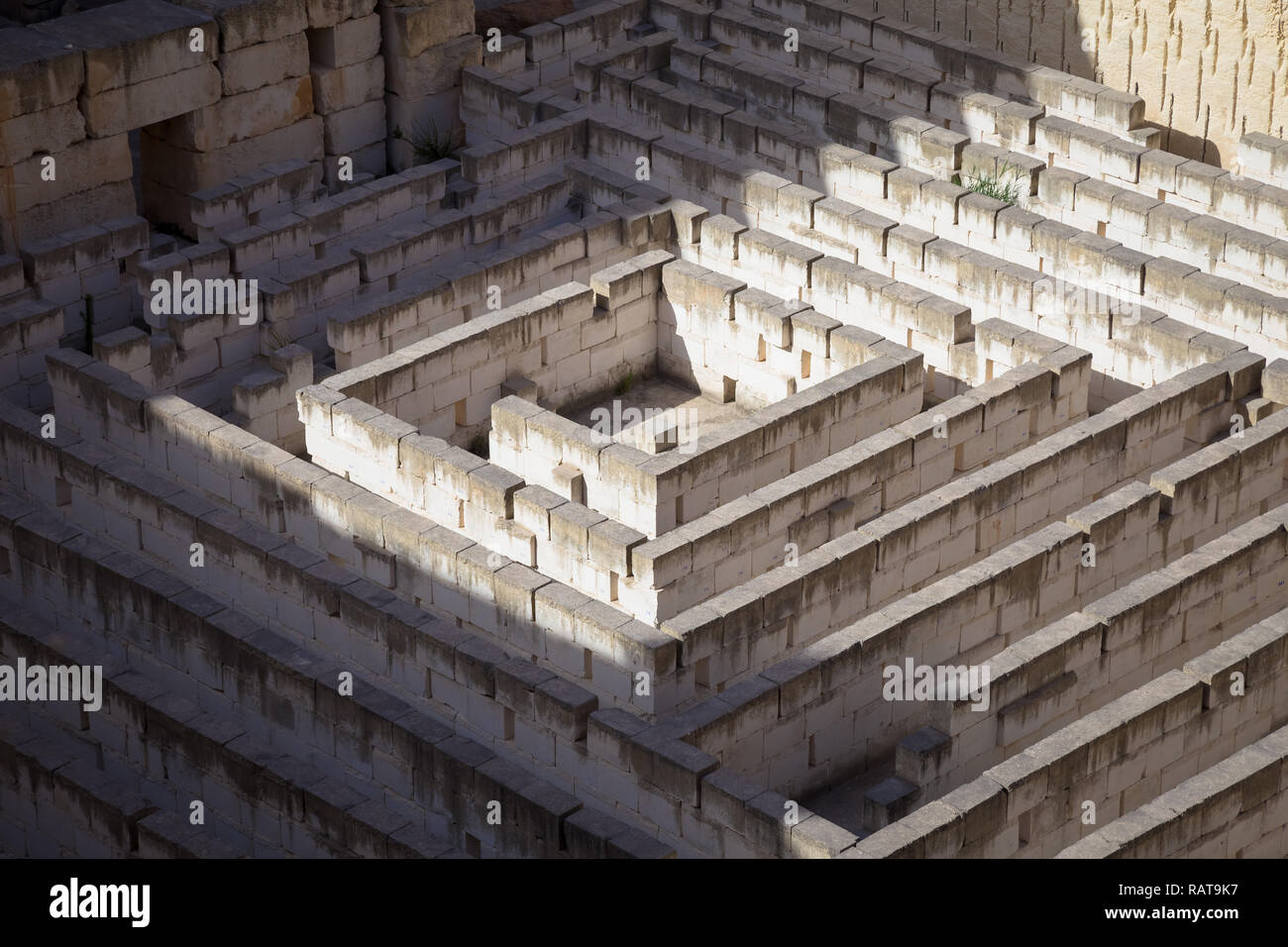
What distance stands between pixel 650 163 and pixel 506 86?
2.18 metres

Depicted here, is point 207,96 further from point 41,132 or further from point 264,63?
point 41,132


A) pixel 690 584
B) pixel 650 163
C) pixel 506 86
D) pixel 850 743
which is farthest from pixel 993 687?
pixel 506 86

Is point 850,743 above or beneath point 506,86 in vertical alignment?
beneath

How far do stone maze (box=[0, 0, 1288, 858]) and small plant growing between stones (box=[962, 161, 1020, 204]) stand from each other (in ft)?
0.25

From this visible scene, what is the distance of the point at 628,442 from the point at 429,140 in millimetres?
5738

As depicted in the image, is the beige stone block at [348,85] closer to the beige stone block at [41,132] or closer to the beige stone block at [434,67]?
the beige stone block at [434,67]

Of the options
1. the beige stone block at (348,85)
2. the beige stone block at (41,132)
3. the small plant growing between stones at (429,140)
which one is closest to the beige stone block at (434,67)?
the beige stone block at (348,85)

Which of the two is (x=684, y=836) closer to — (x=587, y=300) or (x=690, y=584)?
(x=690, y=584)

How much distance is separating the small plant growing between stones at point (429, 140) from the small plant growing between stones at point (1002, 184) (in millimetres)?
6098

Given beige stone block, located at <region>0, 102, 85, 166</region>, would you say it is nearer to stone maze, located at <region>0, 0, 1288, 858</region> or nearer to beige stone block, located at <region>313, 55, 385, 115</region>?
stone maze, located at <region>0, 0, 1288, 858</region>

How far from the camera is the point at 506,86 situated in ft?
95.2

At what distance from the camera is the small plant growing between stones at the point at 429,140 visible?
94.3ft

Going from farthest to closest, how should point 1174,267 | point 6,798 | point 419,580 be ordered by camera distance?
point 1174,267 < point 419,580 < point 6,798

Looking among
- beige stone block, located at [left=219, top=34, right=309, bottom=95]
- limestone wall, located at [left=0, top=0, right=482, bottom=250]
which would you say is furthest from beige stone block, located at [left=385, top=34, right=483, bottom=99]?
beige stone block, located at [left=219, top=34, right=309, bottom=95]
